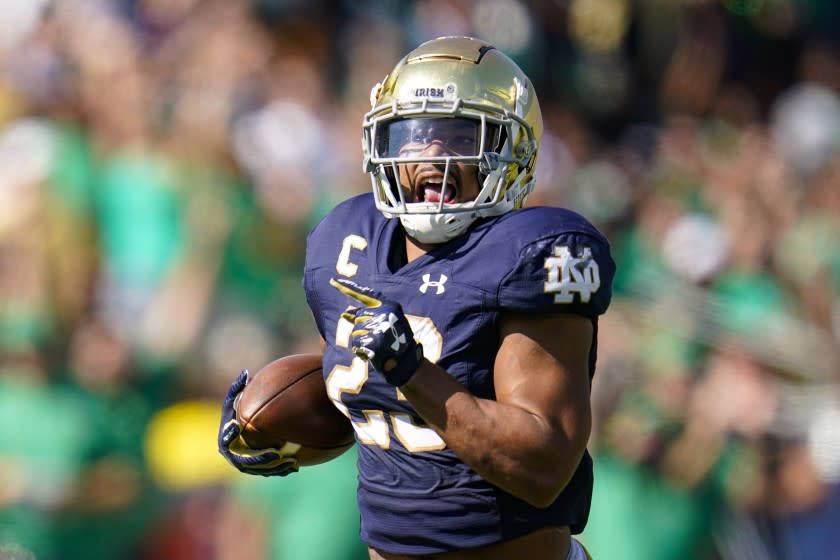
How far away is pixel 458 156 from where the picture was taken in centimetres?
241

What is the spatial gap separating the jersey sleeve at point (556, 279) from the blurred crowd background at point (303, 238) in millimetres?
2248

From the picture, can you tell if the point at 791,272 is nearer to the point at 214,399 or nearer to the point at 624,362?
the point at 624,362

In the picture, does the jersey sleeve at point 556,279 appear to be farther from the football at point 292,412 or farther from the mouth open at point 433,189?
the football at point 292,412

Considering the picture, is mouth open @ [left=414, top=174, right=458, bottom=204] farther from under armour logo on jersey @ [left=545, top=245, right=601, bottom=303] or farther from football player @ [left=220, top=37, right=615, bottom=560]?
under armour logo on jersey @ [left=545, top=245, right=601, bottom=303]

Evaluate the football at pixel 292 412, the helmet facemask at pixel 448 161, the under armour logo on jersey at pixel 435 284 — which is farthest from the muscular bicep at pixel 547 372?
the football at pixel 292 412

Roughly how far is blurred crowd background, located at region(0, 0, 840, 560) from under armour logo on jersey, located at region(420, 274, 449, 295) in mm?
2102

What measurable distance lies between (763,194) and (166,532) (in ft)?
9.83

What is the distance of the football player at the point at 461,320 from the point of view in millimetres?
2168

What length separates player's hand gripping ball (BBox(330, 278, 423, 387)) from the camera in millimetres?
2084

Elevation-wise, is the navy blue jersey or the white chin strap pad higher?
the white chin strap pad

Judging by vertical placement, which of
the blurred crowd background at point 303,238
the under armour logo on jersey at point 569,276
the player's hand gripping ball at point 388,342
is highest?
the under armour logo on jersey at point 569,276

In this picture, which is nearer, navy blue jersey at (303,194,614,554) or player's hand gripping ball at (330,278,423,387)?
player's hand gripping ball at (330,278,423,387)

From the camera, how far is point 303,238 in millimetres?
4527

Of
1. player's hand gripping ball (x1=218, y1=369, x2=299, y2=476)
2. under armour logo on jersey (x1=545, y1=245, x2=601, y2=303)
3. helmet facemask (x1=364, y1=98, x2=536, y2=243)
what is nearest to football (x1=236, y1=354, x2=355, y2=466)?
player's hand gripping ball (x1=218, y1=369, x2=299, y2=476)
